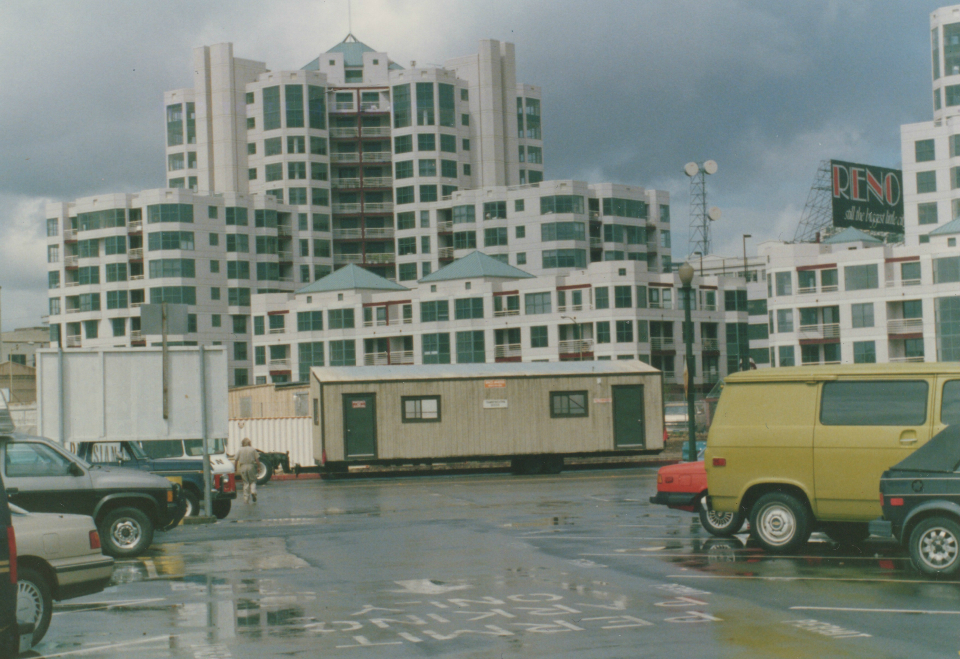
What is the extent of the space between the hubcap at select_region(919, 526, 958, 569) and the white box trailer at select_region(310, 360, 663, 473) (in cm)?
2851

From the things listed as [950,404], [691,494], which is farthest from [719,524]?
[950,404]

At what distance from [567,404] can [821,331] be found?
46797mm

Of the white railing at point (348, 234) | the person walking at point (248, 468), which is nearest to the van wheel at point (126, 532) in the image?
the person walking at point (248, 468)

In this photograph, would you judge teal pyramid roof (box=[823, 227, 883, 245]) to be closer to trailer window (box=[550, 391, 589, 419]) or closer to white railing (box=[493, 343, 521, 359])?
white railing (box=[493, 343, 521, 359])

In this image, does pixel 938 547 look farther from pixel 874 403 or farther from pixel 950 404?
pixel 874 403

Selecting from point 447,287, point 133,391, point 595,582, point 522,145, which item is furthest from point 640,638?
point 522,145

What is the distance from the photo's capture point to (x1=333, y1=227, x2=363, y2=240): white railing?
122 m

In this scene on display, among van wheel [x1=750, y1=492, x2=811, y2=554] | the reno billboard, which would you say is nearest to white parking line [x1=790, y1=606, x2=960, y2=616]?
van wheel [x1=750, y1=492, x2=811, y2=554]

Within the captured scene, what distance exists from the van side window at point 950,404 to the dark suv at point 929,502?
1146 millimetres

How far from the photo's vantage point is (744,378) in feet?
52.1

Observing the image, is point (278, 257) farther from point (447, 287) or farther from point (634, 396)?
point (634, 396)

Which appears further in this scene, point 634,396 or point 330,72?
point 330,72

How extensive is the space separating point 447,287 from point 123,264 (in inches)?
1341

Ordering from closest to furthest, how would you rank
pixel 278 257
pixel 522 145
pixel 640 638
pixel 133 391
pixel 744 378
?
pixel 640 638 < pixel 744 378 < pixel 133 391 < pixel 278 257 < pixel 522 145
